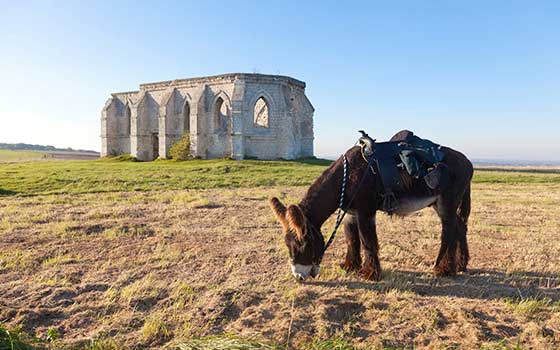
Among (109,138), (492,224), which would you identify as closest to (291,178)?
(492,224)

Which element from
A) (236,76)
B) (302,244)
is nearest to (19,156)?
(236,76)

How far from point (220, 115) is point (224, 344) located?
3872cm

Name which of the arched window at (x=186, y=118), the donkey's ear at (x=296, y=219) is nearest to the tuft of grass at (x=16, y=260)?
the donkey's ear at (x=296, y=219)

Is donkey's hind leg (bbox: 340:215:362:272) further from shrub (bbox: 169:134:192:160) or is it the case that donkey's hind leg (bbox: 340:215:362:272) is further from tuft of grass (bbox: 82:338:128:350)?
shrub (bbox: 169:134:192:160)

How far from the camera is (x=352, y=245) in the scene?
592 centimetres

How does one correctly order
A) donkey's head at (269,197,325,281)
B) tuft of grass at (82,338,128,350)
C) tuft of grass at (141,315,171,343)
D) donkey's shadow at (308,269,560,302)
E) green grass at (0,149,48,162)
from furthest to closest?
green grass at (0,149,48,162) → donkey's shadow at (308,269,560,302) → donkey's head at (269,197,325,281) → tuft of grass at (141,315,171,343) → tuft of grass at (82,338,128,350)

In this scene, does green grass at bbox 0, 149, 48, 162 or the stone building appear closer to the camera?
the stone building

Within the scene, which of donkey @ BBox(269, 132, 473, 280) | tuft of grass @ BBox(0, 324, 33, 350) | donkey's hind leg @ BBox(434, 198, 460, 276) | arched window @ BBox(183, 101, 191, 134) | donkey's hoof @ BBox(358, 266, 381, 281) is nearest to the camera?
tuft of grass @ BBox(0, 324, 33, 350)

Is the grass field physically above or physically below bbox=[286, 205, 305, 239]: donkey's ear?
below

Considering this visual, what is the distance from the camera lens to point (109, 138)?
48219 mm

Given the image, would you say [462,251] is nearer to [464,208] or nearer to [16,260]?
[464,208]

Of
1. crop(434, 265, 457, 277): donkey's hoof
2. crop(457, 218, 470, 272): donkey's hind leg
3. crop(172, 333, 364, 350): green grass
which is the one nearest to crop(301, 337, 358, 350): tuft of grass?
crop(172, 333, 364, 350): green grass

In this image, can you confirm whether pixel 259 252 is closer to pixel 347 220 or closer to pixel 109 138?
pixel 347 220

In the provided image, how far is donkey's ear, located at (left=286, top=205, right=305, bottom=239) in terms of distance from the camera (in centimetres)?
464
